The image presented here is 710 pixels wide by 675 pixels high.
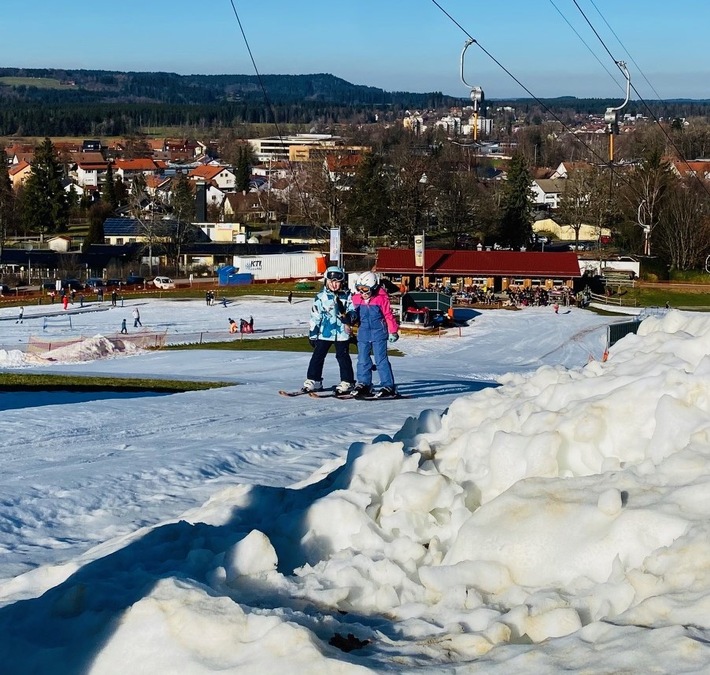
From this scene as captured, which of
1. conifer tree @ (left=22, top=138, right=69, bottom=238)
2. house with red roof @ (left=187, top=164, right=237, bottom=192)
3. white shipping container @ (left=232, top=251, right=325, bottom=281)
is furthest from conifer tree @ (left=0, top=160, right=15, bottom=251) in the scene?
house with red roof @ (left=187, top=164, right=237, bottom=192)

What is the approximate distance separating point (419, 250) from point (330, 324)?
130 ft

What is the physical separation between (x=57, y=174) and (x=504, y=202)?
151 ft

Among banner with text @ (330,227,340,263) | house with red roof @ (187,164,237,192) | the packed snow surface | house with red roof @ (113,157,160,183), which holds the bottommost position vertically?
the packed snow surface

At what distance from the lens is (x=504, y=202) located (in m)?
84.3

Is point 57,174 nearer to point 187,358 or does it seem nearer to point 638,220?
point 638,220

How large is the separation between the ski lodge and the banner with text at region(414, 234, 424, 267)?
1615mm

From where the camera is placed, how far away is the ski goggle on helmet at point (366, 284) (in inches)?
518

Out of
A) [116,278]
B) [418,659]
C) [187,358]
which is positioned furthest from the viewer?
[116,278]

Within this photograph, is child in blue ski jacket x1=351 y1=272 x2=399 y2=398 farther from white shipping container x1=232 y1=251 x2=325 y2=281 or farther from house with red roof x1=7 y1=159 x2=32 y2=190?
house with red roof x1=7 y1=159 x2=32 y2=190

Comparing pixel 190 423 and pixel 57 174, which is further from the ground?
pixel 57 174

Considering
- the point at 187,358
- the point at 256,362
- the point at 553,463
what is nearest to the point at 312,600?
the point at 553,463

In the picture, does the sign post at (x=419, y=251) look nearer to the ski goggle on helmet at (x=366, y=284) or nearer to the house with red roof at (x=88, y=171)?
the ski goggle on helmet at (x=366, y=284)

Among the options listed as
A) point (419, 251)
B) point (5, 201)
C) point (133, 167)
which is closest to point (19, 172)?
point (133, 167)

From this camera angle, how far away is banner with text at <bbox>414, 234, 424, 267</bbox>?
5184 cm
